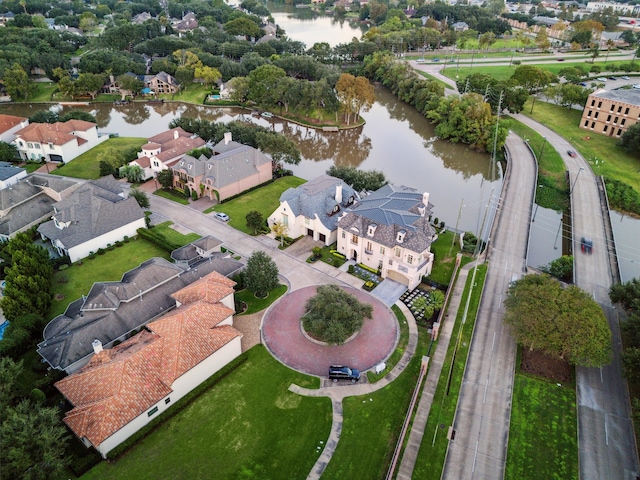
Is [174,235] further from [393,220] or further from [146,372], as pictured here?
[393,220]

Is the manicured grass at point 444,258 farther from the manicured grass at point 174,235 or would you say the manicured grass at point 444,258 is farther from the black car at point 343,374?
the manicured grass at point 174,235

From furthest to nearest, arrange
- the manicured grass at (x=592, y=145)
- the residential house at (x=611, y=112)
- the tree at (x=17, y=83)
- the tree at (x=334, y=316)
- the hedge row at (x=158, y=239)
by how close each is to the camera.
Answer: the tree at (x=17, y=83) < the residential house at (x=611, y=112) < the manicured grass at (x=592, y=145) < the hedge row at (x=158, y=239) < the tree at (x=334, y=316)

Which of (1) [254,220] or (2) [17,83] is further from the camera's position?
(2) [17,83]

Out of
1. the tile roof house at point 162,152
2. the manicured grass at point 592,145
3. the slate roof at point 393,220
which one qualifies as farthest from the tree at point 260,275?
the manicured grass at point 592,145

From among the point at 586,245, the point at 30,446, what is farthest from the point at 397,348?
the point at 586,245

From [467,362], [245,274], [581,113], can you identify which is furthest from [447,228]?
[581,113]

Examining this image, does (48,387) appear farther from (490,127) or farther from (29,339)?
(490,127)

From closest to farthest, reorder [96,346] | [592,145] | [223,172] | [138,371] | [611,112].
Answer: [138,371], [96,346], [223,172], [592,145], [611,112]
